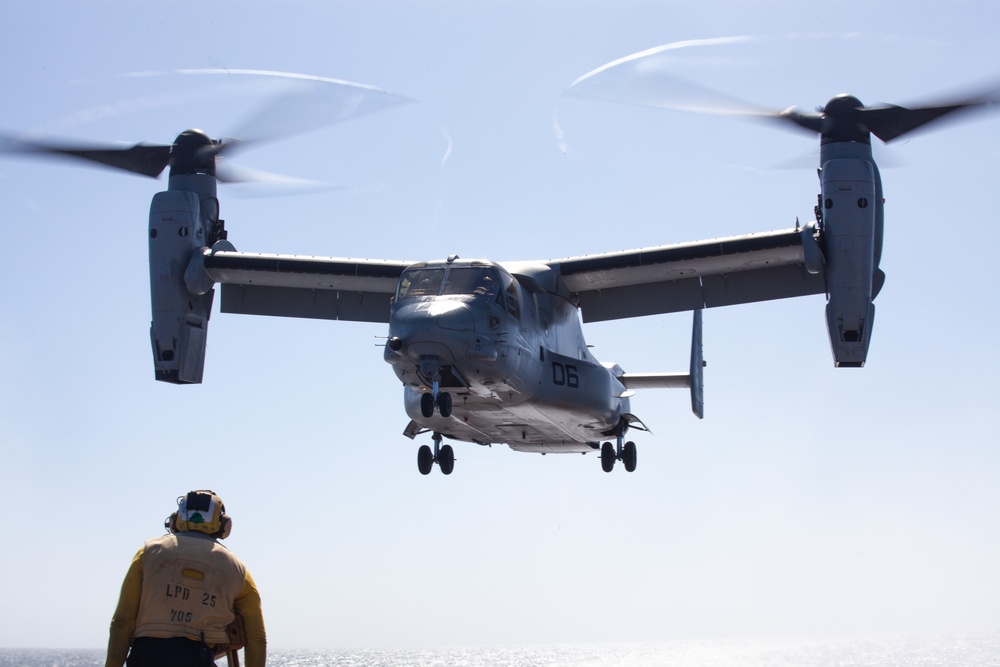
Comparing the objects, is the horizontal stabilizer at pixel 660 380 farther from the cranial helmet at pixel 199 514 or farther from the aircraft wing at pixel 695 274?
the cranial helmet at pixel 199 514

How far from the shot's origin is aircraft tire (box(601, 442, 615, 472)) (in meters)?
21.4

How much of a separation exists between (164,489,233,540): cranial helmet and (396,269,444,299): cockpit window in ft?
39.0

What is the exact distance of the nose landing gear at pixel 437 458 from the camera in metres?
20.0

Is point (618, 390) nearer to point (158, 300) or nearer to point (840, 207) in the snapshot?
point (840, 207)

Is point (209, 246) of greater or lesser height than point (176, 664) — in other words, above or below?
above

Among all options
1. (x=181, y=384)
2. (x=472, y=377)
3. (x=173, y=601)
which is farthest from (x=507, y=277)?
(x=173, y=601)

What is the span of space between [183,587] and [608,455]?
17.0 metres

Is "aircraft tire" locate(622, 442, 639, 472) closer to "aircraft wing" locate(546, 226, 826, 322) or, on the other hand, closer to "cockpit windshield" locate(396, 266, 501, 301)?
"aircraft wing" locate(546, 226, 826, 322)

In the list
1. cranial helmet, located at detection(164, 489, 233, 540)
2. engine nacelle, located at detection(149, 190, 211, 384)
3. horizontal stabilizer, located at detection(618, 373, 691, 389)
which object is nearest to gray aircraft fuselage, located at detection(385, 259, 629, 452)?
horizontal stabilizer, located at detection(618, 373, 691, 389)

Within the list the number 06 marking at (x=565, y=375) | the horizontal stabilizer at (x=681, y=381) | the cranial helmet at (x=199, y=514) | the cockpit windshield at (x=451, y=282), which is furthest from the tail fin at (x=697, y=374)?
the cranial helmet at (x=199, y=514)

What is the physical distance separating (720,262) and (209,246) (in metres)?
9.12

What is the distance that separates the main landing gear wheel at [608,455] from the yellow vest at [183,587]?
16.9 m

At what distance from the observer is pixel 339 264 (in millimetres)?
20609

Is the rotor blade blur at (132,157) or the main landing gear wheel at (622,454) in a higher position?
the rotor blade blur at (132,157)
